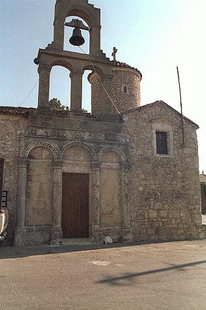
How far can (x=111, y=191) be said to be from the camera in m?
11.4

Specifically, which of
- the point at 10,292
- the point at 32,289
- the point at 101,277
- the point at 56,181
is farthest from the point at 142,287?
the point at 56,181

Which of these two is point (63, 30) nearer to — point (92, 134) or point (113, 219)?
point (92, 134)

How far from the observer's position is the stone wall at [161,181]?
38.9 feet

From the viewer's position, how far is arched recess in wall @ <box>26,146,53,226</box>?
1022cm

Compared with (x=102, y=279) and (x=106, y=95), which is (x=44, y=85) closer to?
(x=106, y=95)

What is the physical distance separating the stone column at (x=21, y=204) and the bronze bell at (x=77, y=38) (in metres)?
5.04

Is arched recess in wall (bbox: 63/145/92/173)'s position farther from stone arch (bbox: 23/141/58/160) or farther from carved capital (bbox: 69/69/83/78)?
carved capital (bbox: 69/69/83/78)

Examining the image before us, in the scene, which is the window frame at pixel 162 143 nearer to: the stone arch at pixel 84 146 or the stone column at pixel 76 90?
the stone arch at pixel 84 146

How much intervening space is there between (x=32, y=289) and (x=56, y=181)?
19.7 feet

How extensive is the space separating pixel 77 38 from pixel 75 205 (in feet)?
21.6

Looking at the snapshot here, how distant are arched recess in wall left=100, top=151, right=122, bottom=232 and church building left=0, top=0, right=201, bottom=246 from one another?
0.13 feet

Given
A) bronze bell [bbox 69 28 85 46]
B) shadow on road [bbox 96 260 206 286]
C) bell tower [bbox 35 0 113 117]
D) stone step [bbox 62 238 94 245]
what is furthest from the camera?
bronze bell [bbox 69 28 85 46]

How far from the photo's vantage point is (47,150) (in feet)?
35.4

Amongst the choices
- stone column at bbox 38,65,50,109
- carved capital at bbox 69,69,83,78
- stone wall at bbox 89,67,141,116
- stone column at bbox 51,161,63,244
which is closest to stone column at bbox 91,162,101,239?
stone column at bbox 51,161,63,244
